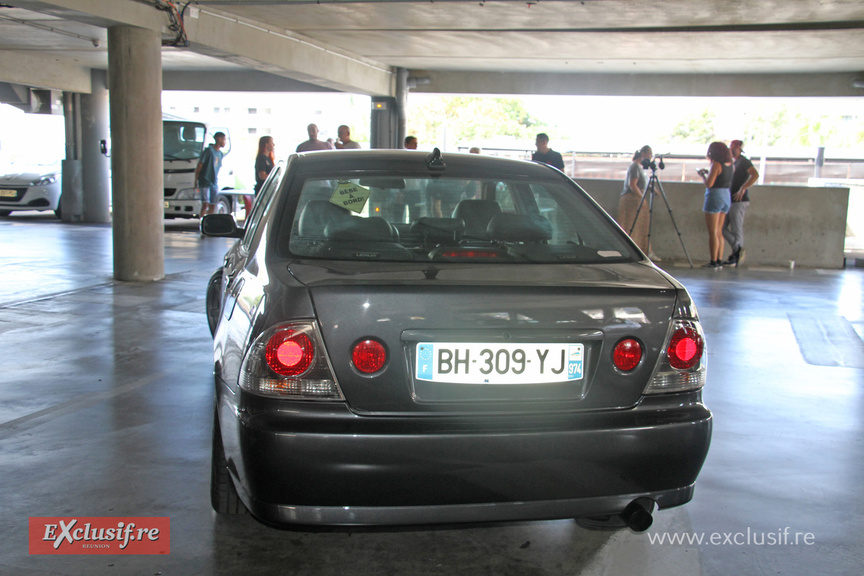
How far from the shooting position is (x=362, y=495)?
203 cm

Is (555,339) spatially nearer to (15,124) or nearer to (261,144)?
(261,144)

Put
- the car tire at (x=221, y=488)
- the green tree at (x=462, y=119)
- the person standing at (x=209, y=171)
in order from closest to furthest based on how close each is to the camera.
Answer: the car tire at (x=221, y=488) → the person standing at (x=209, y=171) → the green tree at (x=462, y=119)

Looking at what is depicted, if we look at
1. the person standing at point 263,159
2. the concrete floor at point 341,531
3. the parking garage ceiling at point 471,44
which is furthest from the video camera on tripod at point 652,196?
the person standing at point 263,159

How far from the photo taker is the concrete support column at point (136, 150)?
28.4ft

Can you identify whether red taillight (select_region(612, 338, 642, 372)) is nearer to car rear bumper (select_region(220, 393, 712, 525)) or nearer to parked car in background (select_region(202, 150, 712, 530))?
parked car in background (select_region(202, 150, 712, 530))

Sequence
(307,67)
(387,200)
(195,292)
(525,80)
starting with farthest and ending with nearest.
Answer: (525,80) < (307,67) < (195,292) < (387,200)

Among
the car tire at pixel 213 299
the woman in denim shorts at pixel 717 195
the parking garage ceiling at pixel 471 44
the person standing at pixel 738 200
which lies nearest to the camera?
the car tire at pixel 213 299

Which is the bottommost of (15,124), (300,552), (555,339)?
(300,552)

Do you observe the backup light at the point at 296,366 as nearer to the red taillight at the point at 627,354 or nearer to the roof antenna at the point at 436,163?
the red taillight at the point at 627,354

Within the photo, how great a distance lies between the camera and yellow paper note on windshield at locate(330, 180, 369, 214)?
2.98 meters

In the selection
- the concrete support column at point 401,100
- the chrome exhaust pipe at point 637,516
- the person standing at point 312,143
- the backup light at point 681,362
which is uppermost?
the concrete support column at point 401,100

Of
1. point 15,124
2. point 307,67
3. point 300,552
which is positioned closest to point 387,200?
point 300,552

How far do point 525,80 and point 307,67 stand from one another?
20.4 feet

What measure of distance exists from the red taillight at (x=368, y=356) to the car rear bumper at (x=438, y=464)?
0.40ft
